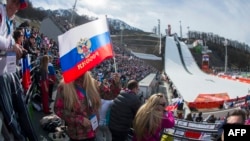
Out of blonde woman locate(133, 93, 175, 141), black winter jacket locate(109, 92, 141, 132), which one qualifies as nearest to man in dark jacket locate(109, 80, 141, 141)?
black winter jacket locate(109, 92, 141, 132)

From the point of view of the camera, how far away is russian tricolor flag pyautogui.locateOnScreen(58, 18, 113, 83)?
→ 402cm

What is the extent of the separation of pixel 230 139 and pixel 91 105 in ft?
7.19

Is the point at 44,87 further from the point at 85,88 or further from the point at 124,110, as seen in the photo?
the point at 85,88

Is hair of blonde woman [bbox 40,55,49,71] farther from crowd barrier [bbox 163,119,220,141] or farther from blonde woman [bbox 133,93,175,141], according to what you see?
crowd barrier [bbox 163,119,220,141]

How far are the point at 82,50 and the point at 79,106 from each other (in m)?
0.61

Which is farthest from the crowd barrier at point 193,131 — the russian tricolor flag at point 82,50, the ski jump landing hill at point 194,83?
the ski jump landing hill at point 194,83

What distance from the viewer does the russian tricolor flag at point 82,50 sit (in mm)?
4020

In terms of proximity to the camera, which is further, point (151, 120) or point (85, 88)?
point (151, 120)

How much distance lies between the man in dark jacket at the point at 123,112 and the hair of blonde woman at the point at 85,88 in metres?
1.13

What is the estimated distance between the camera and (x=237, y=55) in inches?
5832

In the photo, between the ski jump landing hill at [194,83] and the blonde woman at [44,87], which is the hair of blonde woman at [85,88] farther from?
the ski jump landing hill at [194,83]

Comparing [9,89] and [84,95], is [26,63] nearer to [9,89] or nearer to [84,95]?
[84,95]

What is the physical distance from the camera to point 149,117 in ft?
15.7

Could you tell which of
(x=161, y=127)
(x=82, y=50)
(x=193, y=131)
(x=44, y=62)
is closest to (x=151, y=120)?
(x=161, y=127)
